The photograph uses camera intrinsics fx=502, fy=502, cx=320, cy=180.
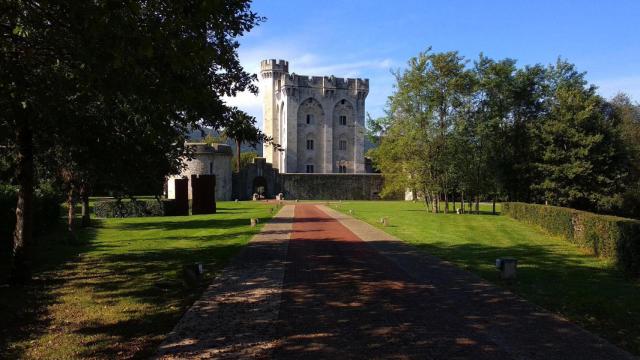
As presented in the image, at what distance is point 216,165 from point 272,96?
30347mm

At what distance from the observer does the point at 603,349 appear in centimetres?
632

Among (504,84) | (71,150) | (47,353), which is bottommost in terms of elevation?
(47,353)

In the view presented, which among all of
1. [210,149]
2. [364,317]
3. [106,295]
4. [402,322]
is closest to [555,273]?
[402,322]

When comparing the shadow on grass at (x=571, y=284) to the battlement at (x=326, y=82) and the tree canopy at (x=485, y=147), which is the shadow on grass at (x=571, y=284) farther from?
the battlement at (x=326, y=82)

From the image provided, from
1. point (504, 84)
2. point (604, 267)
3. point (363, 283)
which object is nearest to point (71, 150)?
point (363, 283)

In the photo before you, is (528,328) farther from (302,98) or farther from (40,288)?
(302,98)

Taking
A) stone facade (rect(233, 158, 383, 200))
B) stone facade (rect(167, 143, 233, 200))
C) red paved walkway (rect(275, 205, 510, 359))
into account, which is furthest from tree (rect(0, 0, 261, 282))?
stone facade (rect(233, 158, 383, 200))

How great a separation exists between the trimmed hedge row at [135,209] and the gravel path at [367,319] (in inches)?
784

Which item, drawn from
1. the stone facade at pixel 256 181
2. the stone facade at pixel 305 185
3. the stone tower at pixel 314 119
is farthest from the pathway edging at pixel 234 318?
the stone tower at pixel 314 119

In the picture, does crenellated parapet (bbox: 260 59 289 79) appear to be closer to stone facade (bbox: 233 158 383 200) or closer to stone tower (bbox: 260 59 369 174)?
stone tower (bbox: 260 59 369 174)

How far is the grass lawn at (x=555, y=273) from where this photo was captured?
25.6ft

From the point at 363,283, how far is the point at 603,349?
4.78m

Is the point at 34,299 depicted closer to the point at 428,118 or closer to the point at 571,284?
the point at 571,284

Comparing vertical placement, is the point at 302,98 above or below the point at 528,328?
above
